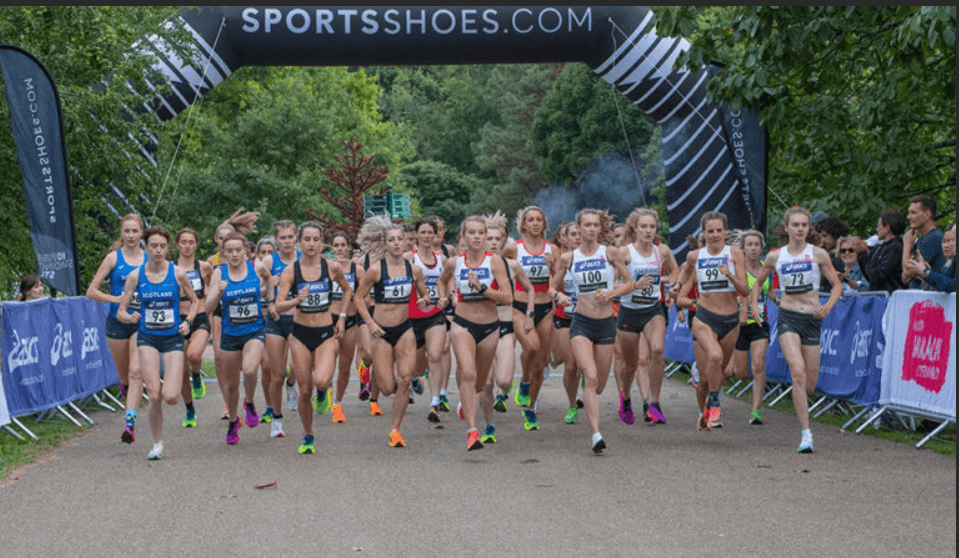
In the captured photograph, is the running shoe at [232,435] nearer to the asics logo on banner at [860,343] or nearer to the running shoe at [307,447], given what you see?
the running shoe at [307,447]

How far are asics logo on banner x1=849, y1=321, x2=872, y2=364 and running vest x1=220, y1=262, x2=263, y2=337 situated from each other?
588 centimetres

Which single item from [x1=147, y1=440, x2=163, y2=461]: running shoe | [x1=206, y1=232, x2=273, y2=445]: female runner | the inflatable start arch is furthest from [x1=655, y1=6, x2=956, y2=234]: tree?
[x1=147, y1=440, x2=163, y2=461]: running shoe

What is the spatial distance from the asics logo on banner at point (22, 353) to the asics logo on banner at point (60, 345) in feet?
1.91

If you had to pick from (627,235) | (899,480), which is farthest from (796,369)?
(627,235)

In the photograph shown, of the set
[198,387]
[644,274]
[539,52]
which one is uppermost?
[539,52]

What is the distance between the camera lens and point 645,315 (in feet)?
44.3

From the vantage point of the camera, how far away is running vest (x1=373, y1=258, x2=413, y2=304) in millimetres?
11719

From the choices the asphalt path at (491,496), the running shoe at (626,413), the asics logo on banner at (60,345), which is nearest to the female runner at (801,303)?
the asphalt path at (491,496)

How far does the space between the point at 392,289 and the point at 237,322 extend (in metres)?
1.55

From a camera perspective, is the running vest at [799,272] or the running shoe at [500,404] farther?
the running shoe at [500,404]


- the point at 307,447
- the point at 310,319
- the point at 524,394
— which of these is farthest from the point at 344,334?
the point at 307,447

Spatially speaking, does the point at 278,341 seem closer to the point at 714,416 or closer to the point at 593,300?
the point at 593,300

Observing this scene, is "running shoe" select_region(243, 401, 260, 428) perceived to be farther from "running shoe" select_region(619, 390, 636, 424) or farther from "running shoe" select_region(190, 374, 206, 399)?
"running shoe" select_region(619, 390, 636, 424)

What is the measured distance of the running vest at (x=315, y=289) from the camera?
37.5 ft
